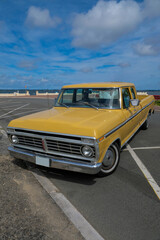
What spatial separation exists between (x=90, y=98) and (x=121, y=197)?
8.14 ft

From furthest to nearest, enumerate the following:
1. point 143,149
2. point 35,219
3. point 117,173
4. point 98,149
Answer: point 143,149 → point 117,173 → point 98,149 → point 35,219

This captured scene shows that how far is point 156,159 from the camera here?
13.8 ft

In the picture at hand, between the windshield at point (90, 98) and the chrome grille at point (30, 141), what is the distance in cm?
158

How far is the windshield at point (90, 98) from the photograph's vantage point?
4.05 meters

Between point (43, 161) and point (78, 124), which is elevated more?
point (78, 124)

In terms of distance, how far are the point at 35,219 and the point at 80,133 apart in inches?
53.4

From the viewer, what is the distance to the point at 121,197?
275 centimetres

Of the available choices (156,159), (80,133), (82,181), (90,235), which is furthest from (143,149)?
(90,235)

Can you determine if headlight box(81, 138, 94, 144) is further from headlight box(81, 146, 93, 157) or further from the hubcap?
the hubcap

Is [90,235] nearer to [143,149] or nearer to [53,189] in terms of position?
[53,189]

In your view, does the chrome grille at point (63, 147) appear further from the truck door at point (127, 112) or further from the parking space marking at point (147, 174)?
the truck door at point (127, 112)

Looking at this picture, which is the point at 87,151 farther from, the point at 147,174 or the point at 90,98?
the point at 90,98

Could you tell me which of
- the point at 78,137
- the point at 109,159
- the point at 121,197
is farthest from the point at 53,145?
the point at 121,197

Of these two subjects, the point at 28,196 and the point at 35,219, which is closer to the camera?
the point at 35,219
